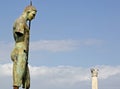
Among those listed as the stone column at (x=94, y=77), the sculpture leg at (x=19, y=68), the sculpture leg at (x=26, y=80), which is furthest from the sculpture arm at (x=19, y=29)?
the stone column at (x=94, y=77)

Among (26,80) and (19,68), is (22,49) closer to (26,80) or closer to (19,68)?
(19,68)

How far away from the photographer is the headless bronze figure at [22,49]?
12.1 m

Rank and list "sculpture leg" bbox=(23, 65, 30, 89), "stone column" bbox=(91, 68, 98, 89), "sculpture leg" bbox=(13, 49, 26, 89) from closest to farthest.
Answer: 1. "sculpture leg" bbox=(13, 49, 26, 89)
2. "sculpture leg" bbox=(23, 65, 30, 89)
3. "stone column" bbox=(91, 68, 98, 89)

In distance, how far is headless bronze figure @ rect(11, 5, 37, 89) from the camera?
12.1 meters

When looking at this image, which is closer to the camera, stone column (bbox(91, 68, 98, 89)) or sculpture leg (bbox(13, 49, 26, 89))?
sculpture leg (bbox(13, 49, 26, 89))

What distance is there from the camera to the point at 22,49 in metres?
12.3

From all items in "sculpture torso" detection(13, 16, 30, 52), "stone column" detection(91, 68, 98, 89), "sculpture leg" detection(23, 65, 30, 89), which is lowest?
"sculpture leg" detection(23, 65, 30, 89)

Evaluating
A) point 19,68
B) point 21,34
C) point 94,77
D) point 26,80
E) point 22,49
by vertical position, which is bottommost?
point 26,80

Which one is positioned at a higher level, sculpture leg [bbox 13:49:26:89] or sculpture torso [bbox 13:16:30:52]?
sculpture torso [bbox 13:16:30:52]

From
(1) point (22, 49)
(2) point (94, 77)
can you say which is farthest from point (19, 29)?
(2) point (94, 77)

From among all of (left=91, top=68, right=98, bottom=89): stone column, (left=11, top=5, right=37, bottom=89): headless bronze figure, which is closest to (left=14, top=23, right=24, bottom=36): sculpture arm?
(left=11, top=5, right=37, bottom=89): headless bronze figure

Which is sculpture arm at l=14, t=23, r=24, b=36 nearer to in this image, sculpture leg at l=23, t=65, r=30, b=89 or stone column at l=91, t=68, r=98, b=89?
sculpture leg at l=23, t=65, r=30, b=89

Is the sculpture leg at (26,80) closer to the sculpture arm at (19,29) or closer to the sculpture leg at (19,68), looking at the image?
the sculpture leg at (19,68)

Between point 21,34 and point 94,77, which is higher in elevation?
point 94,77
